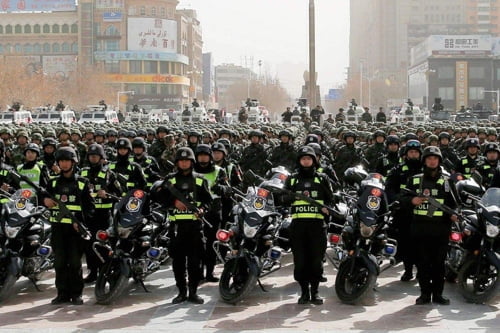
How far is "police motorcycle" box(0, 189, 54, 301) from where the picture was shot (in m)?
10.7

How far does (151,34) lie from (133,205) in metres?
111

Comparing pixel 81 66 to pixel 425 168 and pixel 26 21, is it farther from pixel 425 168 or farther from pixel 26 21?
pixel 425 168

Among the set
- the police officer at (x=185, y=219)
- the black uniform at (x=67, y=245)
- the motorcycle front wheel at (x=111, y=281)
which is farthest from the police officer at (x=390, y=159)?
the black uniform at (x=67, y=245)

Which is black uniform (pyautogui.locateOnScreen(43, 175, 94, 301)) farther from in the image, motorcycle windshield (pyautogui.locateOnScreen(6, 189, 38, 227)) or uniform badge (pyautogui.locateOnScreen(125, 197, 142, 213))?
uniform badge (pyautogui.locateOnScreen(125, 197, 142, 213))

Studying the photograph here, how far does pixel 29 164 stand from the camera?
1327 cm

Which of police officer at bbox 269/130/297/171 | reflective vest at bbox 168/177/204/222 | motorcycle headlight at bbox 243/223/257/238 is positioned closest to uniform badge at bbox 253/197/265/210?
motorcycle headlight at bbox 243/223/257/238

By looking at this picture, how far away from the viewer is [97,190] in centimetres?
1205

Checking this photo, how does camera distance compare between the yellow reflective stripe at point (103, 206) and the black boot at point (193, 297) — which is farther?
the yellow reflective stripe at point (103, 206)

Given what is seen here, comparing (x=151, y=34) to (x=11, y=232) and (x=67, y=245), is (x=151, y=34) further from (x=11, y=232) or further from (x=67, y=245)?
(x=67, y=245)

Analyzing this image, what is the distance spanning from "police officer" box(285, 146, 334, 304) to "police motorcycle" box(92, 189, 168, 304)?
1715 mm

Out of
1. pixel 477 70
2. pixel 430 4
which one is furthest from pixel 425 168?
pixel 430 4

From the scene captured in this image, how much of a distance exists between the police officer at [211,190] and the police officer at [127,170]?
105cm

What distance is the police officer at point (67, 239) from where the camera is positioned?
10750mm

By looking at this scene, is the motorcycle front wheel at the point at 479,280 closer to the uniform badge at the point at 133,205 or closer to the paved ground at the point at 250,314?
the paved ground at the point at 250,314
